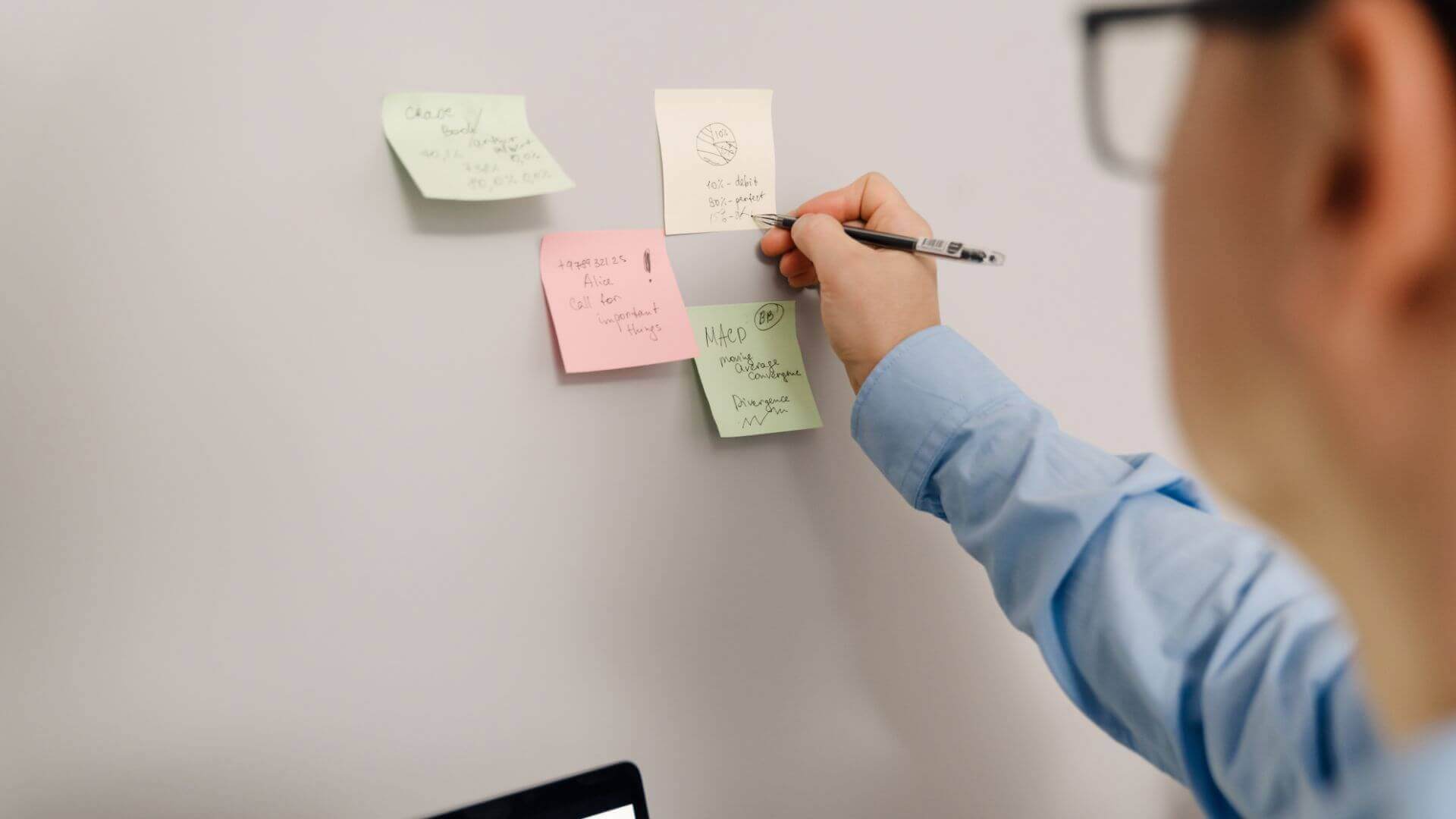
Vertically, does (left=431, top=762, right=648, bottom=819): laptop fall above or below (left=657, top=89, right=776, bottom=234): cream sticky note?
below

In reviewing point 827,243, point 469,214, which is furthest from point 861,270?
point 469,214

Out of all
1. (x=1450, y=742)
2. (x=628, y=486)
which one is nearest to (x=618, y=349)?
(x=628, y=486)

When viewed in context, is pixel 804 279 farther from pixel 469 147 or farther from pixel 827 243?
pixel 469 147

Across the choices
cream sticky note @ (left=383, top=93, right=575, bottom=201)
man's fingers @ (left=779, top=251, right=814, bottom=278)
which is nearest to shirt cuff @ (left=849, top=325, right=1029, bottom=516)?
man's fingers @ (left=779, top=251, right=814, bottom=278)

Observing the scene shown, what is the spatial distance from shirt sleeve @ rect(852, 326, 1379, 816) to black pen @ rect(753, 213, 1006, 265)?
6cm

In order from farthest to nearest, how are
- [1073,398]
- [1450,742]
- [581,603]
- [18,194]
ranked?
[1073,398] → [581,603] → [18,194] → [1450,742]

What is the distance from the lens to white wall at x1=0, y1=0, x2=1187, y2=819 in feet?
1.67

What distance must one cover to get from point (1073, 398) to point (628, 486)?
0.42m

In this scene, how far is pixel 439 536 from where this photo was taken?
0.59m

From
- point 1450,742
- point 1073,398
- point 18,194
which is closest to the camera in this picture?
point 1450,742

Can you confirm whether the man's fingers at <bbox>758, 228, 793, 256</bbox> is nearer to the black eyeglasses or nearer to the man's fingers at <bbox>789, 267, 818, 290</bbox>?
the man's fingers at <bbox>789, 267, 818, 290</bbox>

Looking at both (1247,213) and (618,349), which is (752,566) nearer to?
(618,349)

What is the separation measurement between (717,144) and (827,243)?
11cm

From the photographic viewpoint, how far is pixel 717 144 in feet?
2.19
